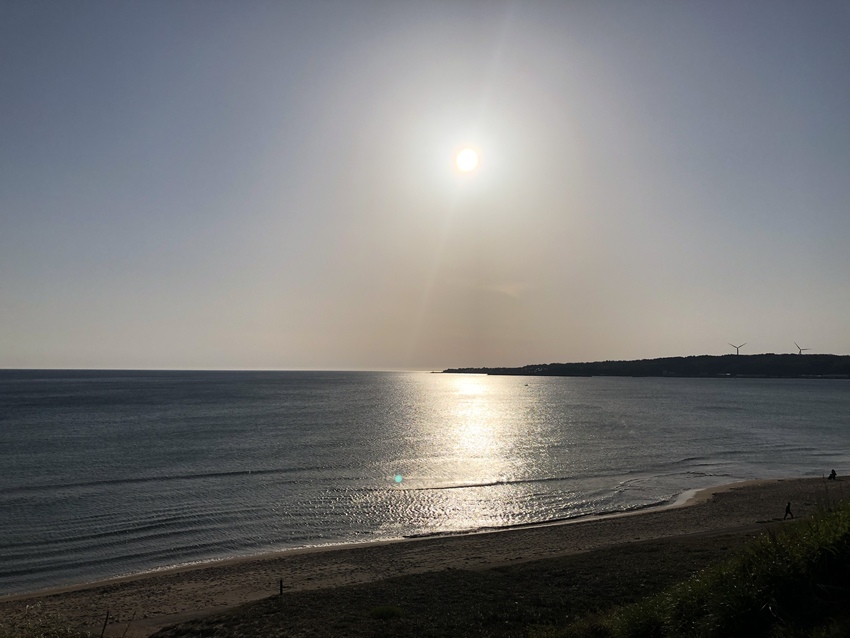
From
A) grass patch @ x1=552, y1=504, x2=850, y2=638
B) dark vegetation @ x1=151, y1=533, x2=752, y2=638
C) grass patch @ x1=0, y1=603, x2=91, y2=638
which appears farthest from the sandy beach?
grass patch @ x1=552, y1=504, x2=850, y2=638

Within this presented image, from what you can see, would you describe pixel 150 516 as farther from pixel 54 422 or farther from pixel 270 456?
pixel 54 422

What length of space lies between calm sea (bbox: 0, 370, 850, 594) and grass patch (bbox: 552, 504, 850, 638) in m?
26.8

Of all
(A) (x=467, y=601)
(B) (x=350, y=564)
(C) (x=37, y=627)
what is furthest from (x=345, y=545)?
(C) (x=37, y=627)

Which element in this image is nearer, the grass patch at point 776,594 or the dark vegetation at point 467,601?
the grass patch at point 776,594

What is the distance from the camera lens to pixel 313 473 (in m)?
53.7

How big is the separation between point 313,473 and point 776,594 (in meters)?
48.9

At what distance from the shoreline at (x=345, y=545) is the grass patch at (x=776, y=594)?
80.0 ft

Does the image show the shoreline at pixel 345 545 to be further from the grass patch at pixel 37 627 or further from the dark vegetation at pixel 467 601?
the dark vegetation at pixel 467 601

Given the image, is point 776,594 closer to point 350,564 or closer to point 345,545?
point 350,564

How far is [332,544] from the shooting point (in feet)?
109

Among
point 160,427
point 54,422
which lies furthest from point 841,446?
point 54,422

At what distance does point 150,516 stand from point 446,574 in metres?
23.6

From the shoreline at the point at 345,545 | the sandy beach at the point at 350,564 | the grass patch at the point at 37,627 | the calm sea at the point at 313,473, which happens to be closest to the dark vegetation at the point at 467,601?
the sandy beach at the point at 350,564

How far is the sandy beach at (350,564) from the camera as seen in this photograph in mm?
22609
